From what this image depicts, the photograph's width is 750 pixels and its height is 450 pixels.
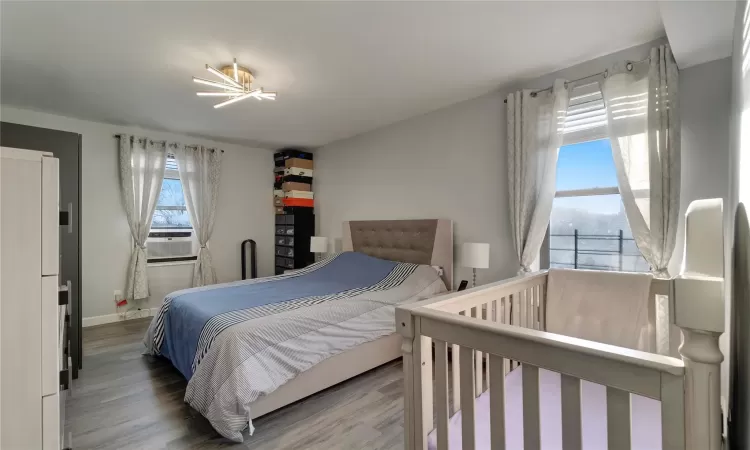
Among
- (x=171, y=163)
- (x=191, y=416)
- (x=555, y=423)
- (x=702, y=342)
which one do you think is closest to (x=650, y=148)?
(x=555, y=423)

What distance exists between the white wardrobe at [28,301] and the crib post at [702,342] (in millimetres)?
1533

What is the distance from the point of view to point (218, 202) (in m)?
4.71

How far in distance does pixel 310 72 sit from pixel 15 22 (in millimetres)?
1751

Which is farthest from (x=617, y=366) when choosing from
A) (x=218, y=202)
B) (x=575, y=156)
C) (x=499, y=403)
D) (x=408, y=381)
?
(x=218, y=202)

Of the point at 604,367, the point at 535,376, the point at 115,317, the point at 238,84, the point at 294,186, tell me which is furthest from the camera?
the point at 294,186

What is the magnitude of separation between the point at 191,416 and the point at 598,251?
10.2 ft

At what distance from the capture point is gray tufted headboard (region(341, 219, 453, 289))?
10.6 feet

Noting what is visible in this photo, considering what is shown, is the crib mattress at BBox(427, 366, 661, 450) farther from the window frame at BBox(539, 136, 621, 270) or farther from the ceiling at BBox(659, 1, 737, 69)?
the ceiling at BBox(659, 1, 737, 69)

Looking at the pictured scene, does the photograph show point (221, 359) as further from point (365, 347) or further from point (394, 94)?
point (394, 94)

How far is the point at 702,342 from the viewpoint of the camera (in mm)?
594

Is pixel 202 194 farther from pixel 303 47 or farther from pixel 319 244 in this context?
pixel 303 47

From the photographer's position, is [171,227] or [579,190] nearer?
[579,190]

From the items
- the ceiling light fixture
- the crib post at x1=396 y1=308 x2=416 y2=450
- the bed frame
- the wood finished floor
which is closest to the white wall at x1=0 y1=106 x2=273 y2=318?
the wood finished floor

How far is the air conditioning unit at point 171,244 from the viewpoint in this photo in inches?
168
